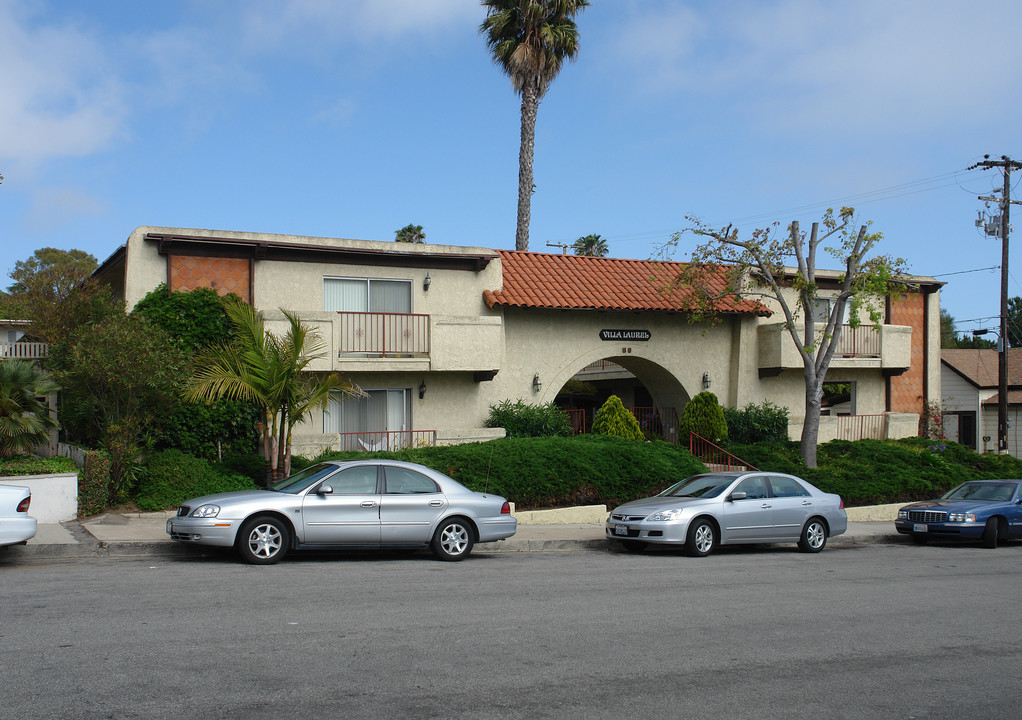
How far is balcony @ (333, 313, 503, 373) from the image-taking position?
18.9 meters

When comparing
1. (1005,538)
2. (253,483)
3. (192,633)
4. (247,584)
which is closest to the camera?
(192,633)

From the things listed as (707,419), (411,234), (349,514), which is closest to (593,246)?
(411,234)

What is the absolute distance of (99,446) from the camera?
49.7ft

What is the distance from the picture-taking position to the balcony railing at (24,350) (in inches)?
744

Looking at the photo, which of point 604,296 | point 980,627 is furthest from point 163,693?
point 604,296

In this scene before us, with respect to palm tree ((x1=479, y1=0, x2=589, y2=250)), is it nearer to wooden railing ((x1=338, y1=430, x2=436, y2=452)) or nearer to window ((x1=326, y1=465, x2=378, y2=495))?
wooden railing ((x1=338, y1=430, x2=436, y2=452))

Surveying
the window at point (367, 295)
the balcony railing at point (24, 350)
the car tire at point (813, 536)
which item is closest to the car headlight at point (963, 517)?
the car tire at point (813, 536)

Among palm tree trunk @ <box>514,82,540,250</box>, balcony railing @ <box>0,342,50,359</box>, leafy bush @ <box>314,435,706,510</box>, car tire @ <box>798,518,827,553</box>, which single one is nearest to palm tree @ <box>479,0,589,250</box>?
palm tree trunk @ <box>514,82,540,250</box>

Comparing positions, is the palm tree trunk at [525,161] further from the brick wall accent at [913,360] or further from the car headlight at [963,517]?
the car headlight at [963,517]

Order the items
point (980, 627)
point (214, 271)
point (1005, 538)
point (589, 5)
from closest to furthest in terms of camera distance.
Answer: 1. point (980, 627)
2. point (1005, 538)
3. point (214, 271)
4. point (589, 5)

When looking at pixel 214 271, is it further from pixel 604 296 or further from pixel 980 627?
pixel 980 627

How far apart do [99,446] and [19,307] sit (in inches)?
786

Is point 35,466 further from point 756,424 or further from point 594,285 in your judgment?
point 756,424

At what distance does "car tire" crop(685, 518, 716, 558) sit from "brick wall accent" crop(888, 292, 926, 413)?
1504 centimetres
